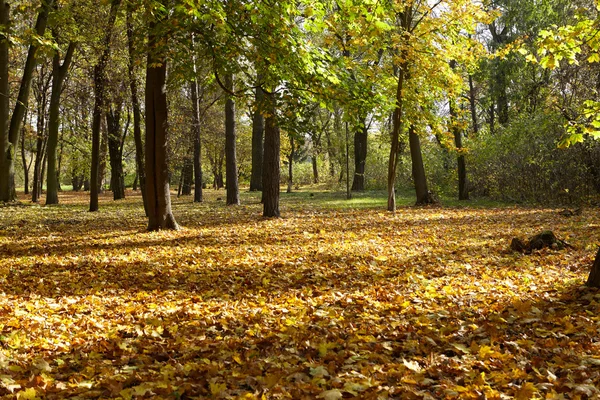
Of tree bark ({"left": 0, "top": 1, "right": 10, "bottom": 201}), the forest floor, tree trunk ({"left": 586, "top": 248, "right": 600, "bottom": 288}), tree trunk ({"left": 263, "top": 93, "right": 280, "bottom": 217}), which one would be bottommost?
the forest floor

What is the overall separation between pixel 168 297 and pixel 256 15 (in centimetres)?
432

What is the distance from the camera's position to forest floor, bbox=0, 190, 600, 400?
10.9 feet

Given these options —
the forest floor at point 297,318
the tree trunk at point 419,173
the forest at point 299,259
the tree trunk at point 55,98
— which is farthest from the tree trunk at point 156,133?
the tree trunk at point 419,173

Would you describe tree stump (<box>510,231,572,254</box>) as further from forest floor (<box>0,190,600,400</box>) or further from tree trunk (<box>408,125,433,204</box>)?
tree trunk (<box>408,125,433,204</box>)

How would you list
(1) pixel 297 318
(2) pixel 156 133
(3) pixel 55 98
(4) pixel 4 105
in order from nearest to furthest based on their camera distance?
(1) pixel 297 318
(2) pixel 156 133
(4) pixel 4 105
(3) pixel 55 98

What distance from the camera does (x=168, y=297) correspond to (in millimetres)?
5871

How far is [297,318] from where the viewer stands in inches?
195

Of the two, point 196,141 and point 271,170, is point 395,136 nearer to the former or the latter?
point 271,170

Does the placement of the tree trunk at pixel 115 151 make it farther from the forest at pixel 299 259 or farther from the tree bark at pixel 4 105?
the tree bark at pixel 4 105

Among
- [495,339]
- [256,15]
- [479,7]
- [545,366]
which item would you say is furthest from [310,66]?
[479,7]

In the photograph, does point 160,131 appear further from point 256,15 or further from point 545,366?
point 545,366

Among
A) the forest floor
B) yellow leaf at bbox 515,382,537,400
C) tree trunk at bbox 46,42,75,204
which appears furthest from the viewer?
tree trunk at bbox 46,42,75,204

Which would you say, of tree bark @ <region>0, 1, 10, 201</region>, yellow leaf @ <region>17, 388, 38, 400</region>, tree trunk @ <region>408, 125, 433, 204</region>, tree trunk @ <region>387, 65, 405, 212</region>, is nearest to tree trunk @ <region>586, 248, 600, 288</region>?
yellow leaf @ <region>17, 388, 38, 400</region>

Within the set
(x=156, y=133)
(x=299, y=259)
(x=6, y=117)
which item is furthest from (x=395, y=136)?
(x=6, y=117)
